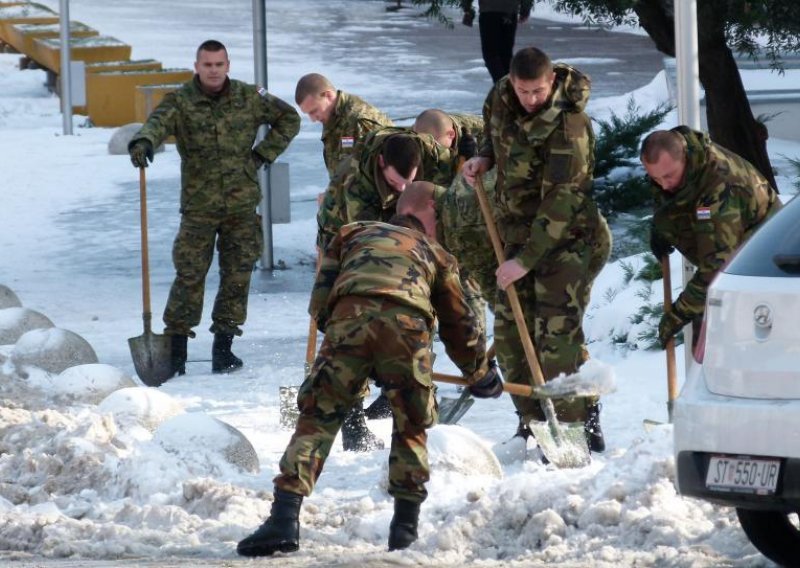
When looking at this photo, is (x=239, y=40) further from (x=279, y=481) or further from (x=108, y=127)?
(x=279, y=481)

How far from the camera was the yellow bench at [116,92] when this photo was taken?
1995 centimetres

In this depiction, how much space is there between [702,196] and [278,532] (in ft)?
7.75

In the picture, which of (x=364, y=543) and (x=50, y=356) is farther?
(x=50, y=356)

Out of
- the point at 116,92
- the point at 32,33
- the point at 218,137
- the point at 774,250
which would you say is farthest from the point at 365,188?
the point at 32,33

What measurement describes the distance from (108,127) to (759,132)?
10.2m

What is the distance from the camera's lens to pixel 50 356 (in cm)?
944

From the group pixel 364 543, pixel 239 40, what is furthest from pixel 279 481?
pixel 239 40

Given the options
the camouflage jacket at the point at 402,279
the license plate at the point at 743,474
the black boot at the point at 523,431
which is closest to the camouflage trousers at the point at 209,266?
the black boot at the point at 523,431

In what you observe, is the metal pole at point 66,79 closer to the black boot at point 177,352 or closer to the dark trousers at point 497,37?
the dark trousers at point 497,37

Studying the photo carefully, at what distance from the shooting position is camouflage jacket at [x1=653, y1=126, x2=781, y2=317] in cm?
691

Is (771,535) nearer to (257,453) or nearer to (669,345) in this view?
(669,345)

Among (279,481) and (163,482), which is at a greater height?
(279,481)

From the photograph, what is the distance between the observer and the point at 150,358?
381 inches

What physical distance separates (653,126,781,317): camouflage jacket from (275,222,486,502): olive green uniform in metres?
Answer: 1.43
